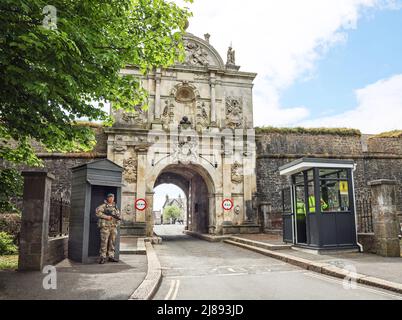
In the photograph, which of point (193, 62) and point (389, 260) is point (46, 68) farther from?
point (193, 62)

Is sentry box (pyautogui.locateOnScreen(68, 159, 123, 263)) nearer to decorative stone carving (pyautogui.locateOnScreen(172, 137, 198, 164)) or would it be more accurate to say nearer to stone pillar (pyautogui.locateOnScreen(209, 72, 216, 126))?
decorative stone carving (pyautogui.locateOnScreen(172, 137, 198, 164))

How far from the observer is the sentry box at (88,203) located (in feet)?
27.6

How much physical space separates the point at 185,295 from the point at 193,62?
16.8 meters

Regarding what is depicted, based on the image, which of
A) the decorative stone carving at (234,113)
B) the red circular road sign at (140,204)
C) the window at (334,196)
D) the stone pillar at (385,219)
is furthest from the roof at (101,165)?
the decorative stone carving at (234,113)

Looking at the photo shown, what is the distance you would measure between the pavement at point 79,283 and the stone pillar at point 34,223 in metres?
0.34

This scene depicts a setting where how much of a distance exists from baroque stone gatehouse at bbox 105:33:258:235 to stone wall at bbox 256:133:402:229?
1404 millimetres

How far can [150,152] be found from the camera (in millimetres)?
18516

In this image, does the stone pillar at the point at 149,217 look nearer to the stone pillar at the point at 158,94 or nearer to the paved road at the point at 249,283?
the stone pillar at the point at 158,94

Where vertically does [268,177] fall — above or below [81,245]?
above

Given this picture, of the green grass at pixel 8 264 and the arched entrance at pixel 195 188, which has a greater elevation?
the arched entrance at pixel 195 188

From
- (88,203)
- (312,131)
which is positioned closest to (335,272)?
(88,203)

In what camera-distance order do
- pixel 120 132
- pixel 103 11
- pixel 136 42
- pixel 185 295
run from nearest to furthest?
pixel 185 295 < pixel 103 11 < pixel 136 42 < pixel 120 132

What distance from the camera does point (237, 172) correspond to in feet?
64.0

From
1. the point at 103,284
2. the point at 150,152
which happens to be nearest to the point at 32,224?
the point at 103,284
